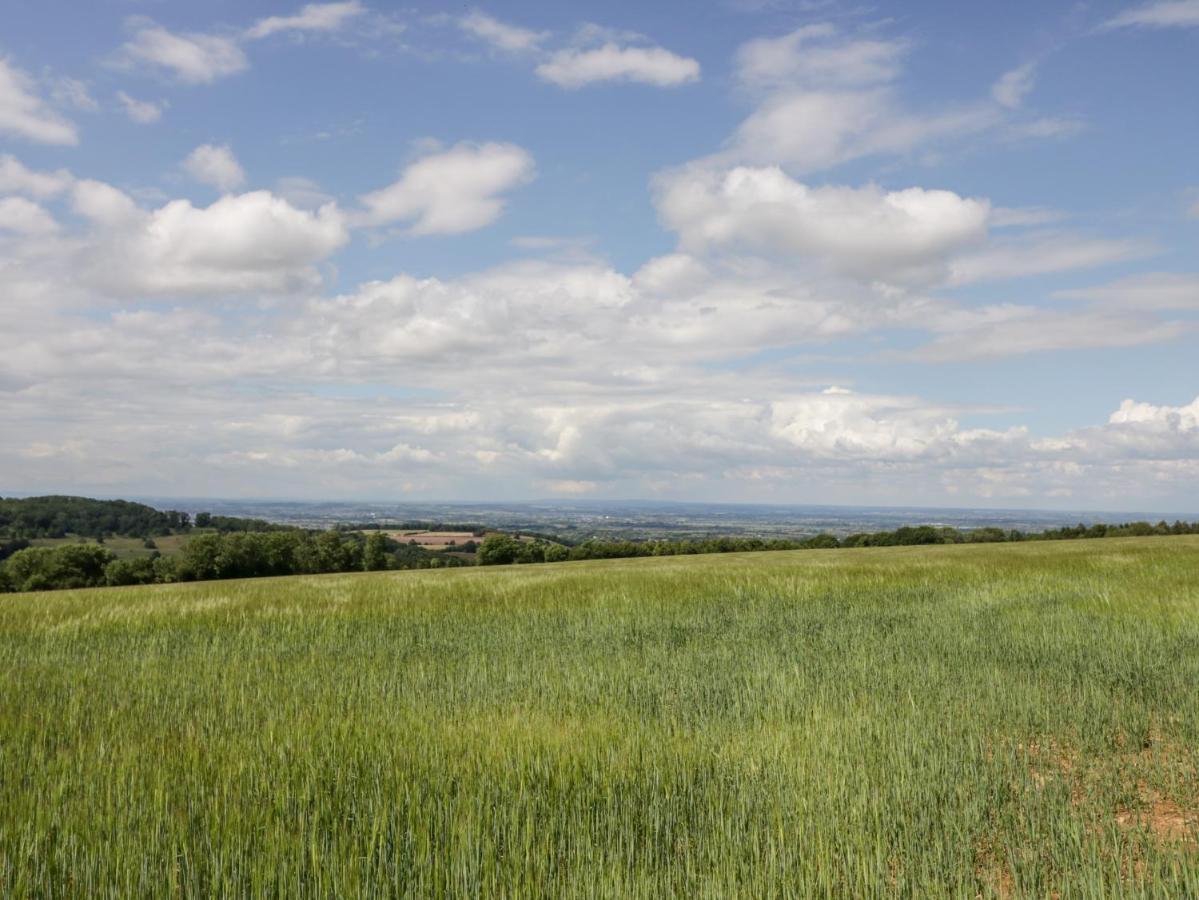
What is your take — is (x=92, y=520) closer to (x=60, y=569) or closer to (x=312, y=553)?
(x=60, y=569)

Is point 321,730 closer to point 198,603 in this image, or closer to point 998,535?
point 198,603

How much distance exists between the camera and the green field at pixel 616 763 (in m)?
4.09

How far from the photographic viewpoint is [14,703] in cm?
820

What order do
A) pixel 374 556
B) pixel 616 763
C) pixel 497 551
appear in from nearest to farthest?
pixel 616 763 < pixel 497 551 < pixel 374 556

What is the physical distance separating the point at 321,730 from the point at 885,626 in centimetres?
1020

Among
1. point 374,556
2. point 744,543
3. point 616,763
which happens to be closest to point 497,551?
point 374,556

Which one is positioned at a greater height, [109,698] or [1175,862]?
[1175,862]

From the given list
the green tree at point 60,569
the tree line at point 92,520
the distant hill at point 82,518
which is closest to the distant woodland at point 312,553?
the green tree at point 60,569

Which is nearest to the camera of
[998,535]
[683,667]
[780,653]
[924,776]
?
[924,776]

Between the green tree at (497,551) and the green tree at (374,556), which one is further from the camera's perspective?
the green tree at (374,556)

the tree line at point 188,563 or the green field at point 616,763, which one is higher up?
the green field at point 616,763

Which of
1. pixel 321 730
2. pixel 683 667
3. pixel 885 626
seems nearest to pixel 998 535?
pixel 885 626

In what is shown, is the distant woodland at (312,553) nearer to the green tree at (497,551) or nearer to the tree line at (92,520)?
the green tree at (497,551)

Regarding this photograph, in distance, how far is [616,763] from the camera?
5660 millimetres
